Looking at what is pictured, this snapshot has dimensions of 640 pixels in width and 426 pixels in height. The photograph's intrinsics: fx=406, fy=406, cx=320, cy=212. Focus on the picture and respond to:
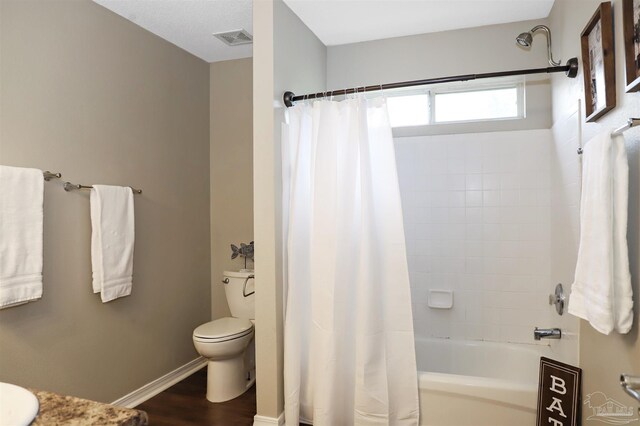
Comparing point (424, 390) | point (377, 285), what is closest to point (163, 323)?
point (377, 285)

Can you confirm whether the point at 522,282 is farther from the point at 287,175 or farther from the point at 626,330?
A: the point at 287,175

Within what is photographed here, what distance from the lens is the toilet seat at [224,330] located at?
2.66 m

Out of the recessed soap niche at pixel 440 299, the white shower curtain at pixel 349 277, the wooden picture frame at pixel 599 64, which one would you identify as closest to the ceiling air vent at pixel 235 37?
the white shower curtain at pixel 349 277

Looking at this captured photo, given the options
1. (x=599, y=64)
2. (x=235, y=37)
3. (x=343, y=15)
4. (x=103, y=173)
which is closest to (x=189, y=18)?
(x=235, y=37)

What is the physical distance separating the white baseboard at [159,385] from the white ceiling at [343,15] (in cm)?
252

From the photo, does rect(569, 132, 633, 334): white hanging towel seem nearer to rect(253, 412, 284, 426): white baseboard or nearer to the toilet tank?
rect(253, 412, 284, 426): white baseboard

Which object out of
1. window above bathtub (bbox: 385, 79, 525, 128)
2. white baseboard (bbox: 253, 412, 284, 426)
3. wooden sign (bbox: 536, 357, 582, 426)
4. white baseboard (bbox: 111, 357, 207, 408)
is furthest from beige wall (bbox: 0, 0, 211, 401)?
wooden sign (bbox: 536, 357, 582, 426)

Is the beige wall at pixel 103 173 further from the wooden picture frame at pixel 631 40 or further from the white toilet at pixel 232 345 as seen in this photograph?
the wooden picture frame at pixel 631 40

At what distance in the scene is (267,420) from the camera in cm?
236

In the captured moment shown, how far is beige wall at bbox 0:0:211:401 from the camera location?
2.11 m

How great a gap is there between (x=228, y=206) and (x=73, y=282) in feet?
4.55

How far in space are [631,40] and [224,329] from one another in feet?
8.54

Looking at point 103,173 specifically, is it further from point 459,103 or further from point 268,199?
point 459,103

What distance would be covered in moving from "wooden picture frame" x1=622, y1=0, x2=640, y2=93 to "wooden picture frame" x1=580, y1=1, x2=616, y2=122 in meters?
0.18
